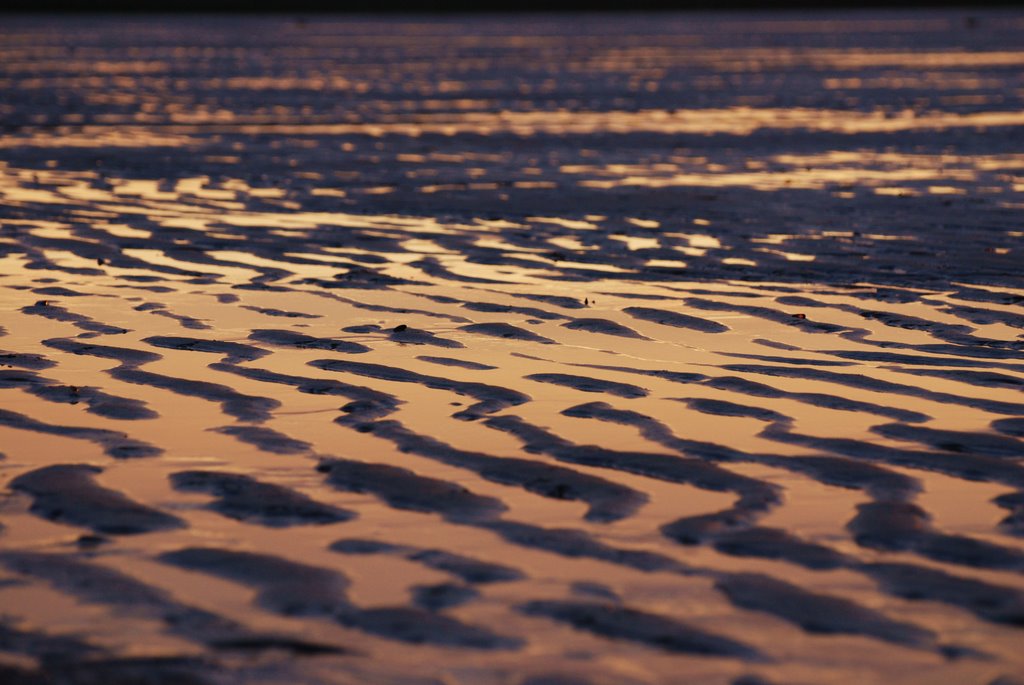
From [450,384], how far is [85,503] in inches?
78.2

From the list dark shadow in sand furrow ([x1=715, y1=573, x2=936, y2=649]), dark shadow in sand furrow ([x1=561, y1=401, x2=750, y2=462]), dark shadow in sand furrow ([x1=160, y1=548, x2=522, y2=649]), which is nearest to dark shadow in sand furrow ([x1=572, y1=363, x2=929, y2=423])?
dark shadow in sand furrow ([x1=561, y1=401, x2=750, y2=462])

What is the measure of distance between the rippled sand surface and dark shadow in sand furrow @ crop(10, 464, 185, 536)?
0.8 inches

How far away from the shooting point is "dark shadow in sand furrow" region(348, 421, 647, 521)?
523 cm

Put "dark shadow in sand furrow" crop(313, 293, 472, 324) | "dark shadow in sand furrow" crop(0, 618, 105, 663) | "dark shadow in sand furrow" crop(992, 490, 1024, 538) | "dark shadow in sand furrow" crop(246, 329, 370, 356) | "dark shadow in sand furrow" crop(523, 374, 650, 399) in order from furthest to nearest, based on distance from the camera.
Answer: "dark shadow in sand furrow" crop(313, 293, 472, 324) < "dark shadow in sand furrow" crop(246, 329, 370, 356) < "dark shadow in sand furrow" crop(523, 374, 650, 399) < "dark shadow in sand furrow" crop(992, 490, 1024, 538) < "dark shadow in sand furrow" crop(0, 618, 105, 663)

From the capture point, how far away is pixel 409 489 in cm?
541

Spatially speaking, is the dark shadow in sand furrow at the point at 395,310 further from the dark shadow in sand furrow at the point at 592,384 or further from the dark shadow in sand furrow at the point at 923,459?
the dark shadow in sand furrow at the point at 923,459

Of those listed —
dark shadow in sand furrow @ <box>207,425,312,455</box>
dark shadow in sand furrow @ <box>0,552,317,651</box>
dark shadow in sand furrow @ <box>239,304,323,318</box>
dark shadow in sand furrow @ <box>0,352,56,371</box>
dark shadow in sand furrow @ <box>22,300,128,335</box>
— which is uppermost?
dark shadow in sand furrow @ <box>0,552,317,651</box>


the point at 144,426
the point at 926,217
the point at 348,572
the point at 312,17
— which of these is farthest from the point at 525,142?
the point at 312,17

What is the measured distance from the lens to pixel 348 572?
15.2 ft

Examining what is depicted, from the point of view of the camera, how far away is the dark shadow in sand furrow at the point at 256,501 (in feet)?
16.8

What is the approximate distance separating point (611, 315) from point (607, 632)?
4400 mm

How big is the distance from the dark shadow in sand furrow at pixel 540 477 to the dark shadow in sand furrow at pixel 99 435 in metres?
0.82

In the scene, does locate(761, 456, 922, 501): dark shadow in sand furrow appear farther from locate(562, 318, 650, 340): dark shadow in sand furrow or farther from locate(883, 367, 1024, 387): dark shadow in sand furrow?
locate(562, 318, 650, 340): dark shadow in sand furrow

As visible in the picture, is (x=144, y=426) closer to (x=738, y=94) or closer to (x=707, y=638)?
(x=707, y=638)
